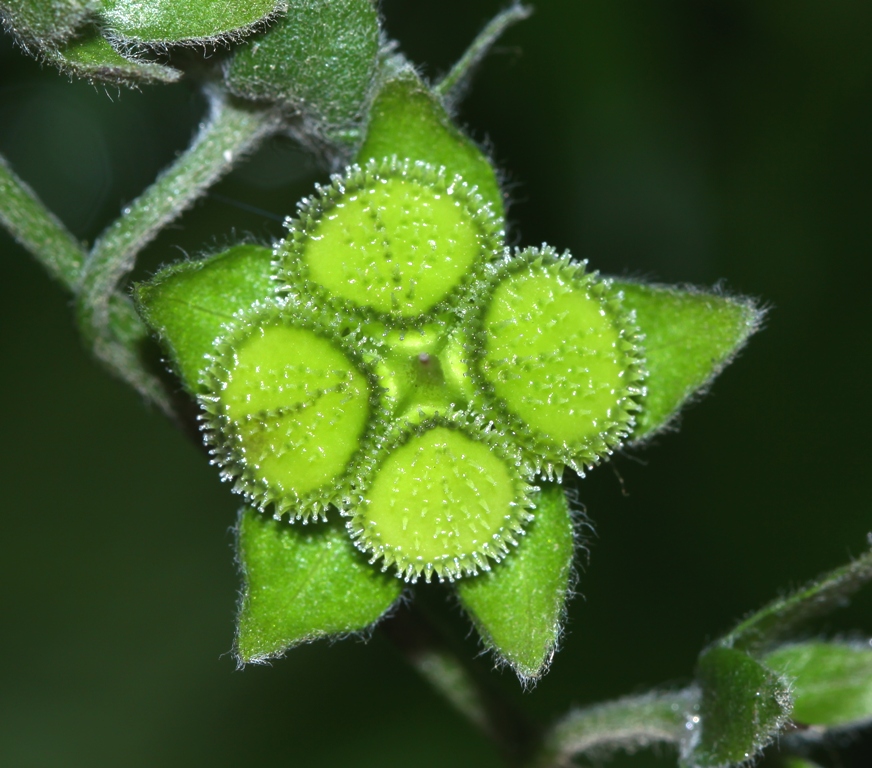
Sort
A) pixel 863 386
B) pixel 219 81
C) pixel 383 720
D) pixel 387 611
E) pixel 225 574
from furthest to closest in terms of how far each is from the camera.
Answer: pixel 225 574 < pixel 383 720 < pixel 863 386 < pixel 219 81 < pixel 387 611

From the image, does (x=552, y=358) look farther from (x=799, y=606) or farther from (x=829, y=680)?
(x=829, y=680)

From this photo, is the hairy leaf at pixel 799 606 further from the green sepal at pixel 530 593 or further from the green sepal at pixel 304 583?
the green sepal at pixel 304 583

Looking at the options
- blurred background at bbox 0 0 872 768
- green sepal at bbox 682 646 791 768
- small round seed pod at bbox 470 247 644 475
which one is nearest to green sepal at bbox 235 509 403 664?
small round seed pod at bbox 470 247 644 475

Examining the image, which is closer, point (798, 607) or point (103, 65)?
point (103, 65)

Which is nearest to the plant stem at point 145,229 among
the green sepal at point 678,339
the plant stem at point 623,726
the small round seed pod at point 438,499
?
the small round seed pod at point 438,499

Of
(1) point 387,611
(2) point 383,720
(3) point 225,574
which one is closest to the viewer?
(1) point 387,611

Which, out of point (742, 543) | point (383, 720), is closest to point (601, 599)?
point (742, 543)

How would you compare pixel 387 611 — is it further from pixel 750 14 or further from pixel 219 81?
pixel 750 14

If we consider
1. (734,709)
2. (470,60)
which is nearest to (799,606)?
(734,709)
